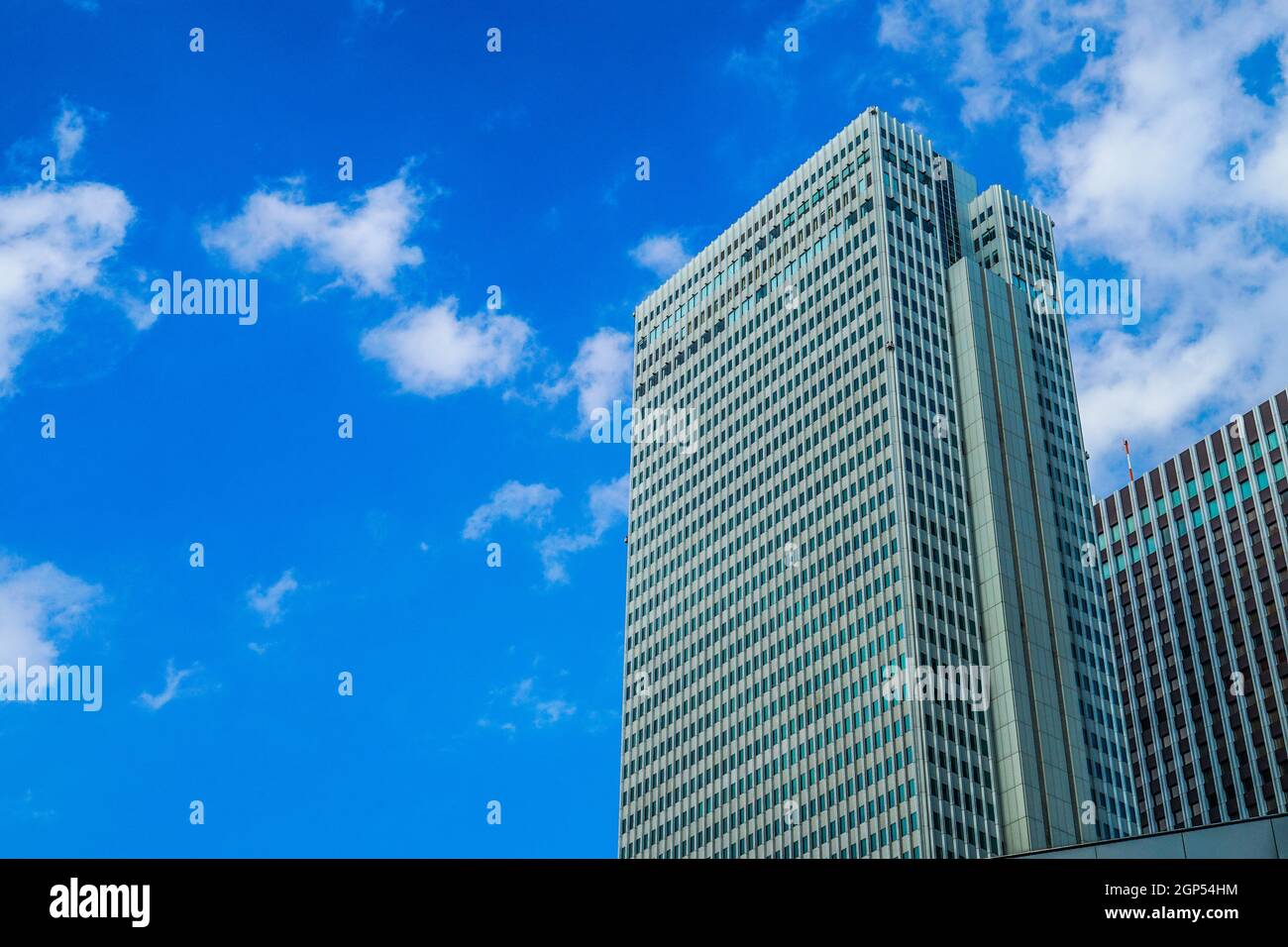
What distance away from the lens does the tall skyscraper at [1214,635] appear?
17688 centimetres

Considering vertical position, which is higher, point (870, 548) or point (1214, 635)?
point (870, 548)

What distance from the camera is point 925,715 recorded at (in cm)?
13838

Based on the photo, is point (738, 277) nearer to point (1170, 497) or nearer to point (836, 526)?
point (836, 526)

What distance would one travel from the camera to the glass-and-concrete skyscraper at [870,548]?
140250 millimetres

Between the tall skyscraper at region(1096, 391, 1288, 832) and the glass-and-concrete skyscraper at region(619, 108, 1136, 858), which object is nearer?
the glass-and-concrete skyscraper at region(619, 108, 1136, 858)

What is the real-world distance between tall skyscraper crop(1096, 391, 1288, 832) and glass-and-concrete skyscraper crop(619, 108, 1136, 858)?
106 feet

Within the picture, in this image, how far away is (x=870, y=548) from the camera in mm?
150875

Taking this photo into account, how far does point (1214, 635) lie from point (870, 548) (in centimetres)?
5999

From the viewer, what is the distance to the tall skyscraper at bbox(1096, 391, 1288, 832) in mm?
176875

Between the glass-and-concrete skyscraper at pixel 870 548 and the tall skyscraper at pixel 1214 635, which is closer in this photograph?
the glass-and-concrete skyscraper at pixel 870 548

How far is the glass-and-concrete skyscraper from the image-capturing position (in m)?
140

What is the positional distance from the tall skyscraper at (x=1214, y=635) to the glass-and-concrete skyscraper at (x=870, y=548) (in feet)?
106
